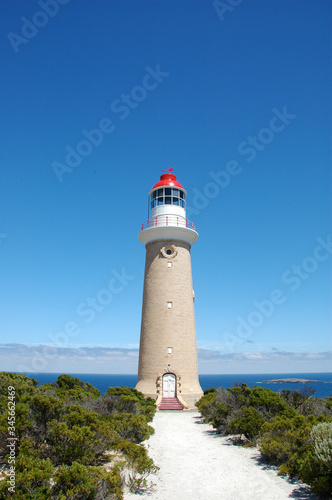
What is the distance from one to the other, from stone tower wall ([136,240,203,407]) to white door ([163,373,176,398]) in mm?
318

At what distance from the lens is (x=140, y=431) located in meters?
12.1

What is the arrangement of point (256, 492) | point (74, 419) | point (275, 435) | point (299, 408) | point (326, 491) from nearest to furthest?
1. point (326, 491)
2. point (256, 492)
3. point (74, 419)
4. point (275, 435)
5. point (299, 408)

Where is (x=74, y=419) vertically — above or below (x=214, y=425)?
above

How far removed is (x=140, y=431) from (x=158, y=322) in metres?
10.1

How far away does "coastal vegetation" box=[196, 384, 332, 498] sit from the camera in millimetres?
7391

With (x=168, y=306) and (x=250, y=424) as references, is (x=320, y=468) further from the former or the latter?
(x=168, y=306)

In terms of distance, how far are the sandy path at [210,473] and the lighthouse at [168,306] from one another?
7223 millimetres

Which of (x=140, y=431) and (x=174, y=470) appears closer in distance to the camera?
(x=174, y=470)

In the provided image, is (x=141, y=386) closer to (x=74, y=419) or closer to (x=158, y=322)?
(x=158, y=322)

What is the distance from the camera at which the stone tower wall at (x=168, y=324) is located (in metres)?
21.5

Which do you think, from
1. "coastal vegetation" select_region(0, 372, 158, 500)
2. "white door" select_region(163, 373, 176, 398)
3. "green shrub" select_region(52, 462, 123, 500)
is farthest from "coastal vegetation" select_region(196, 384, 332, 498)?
"green shrub" select_region(52, 462, 123, 500)

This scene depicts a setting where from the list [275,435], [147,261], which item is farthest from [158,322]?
[275,435]

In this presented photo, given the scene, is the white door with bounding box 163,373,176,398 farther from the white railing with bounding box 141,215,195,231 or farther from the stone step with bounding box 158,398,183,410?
the white railing with bounding box 141,215,195,231

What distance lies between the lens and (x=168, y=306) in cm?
2223
